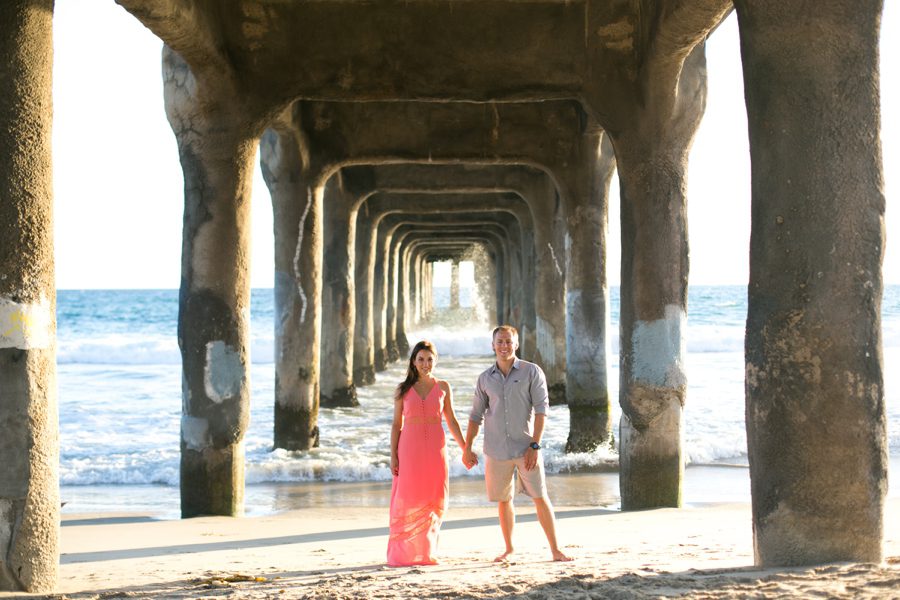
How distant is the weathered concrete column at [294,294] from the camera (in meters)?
12.2

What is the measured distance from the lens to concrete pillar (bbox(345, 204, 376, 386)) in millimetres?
19906

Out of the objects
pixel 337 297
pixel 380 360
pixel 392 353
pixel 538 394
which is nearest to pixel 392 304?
pixel 392 353

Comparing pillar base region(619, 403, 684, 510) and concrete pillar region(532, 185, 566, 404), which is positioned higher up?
concrete pillar region(532, 185, 566, 404)

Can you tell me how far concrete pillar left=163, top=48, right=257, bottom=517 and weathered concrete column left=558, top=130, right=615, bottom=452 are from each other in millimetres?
5184

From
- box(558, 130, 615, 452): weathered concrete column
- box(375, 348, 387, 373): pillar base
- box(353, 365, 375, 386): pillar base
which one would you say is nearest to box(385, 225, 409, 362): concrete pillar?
box(375, 348, 387, 373): pillar base

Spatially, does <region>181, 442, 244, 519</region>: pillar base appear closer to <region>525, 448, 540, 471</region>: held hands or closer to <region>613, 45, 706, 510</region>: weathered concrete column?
<region>613, 45, 706, 510</region>: weathered concrete column

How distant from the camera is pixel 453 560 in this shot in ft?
19.0

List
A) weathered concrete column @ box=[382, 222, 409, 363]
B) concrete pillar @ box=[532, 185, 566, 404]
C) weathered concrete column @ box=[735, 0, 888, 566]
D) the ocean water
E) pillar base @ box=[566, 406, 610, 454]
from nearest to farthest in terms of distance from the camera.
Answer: weathered concrete column @ box=[735, 0, 888, 566]
the ocean water
pillar base @ box=[566, 406, 610, 454]
concrete pillar @ box=[532, 185, 566, 404]
weathered concrete column @ box=[382, 222, 409, 363]

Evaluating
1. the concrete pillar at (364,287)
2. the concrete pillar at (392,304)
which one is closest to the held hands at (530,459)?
the concrete pillar at (364,287)

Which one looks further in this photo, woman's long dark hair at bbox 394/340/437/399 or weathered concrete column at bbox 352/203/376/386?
weathered concrete column at bbox 352/203/376/386

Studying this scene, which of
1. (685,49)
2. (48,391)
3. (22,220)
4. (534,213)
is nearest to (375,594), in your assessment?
(48,391)

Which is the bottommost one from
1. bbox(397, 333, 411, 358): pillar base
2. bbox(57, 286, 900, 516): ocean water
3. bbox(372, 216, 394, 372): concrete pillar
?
bbox(57, 286, 900, 516): ocean water

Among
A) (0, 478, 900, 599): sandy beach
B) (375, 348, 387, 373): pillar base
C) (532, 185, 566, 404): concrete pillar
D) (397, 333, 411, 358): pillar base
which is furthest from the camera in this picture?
(397, 333, 411, 358): pillar base

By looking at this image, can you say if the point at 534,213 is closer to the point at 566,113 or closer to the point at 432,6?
the point at 566,113
